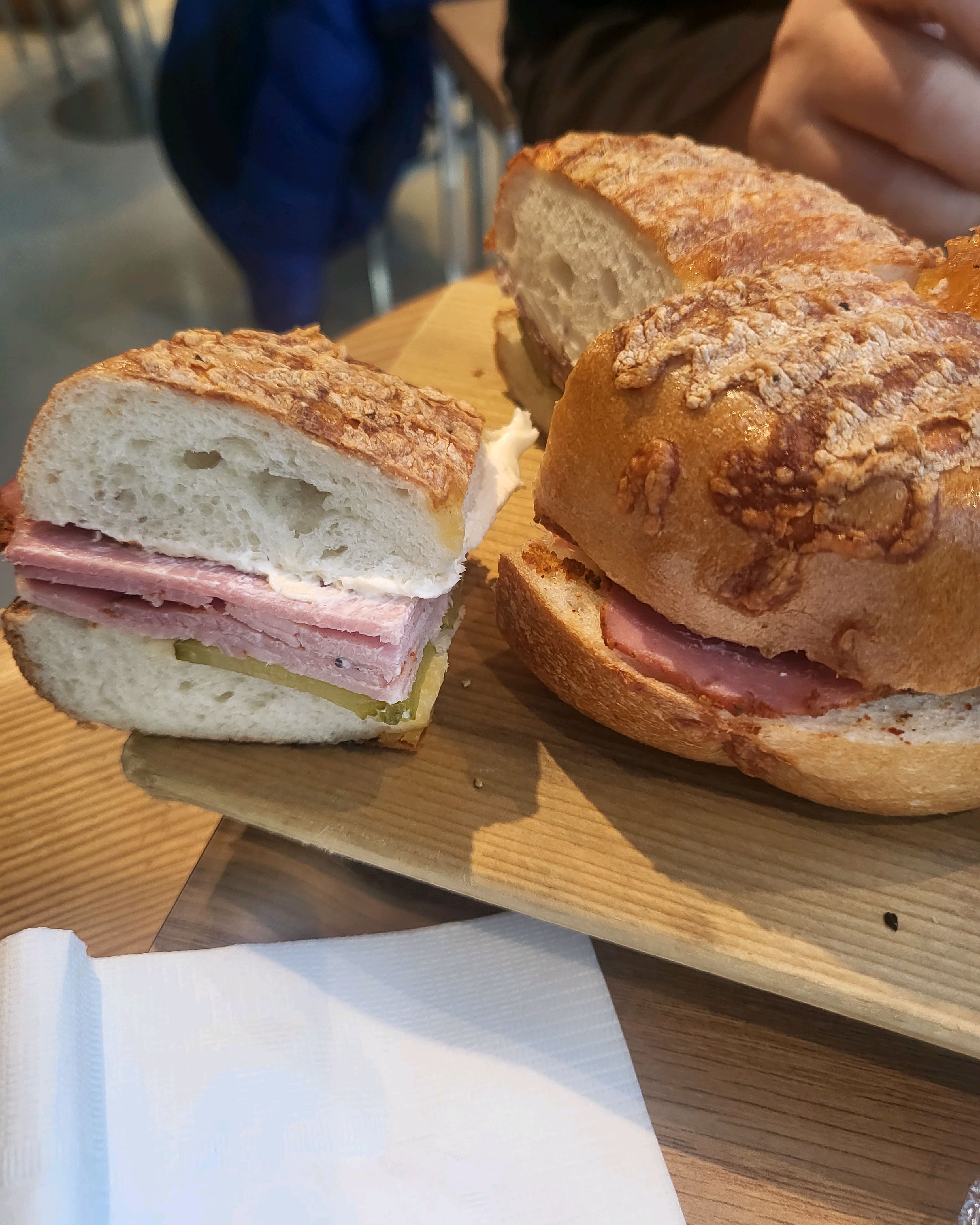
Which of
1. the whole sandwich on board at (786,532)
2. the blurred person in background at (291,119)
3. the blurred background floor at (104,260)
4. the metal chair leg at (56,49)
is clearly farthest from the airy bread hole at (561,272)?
the metal chair leg at (56,49)

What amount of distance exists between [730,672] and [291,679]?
0.71 metres

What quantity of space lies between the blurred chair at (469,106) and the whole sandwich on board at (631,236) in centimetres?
133

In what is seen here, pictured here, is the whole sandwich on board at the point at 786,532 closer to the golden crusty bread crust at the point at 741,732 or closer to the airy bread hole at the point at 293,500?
the golden crusty bread crust at the point at 741,732

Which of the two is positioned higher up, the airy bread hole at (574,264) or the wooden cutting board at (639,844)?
the airy bread hole at (574,264)

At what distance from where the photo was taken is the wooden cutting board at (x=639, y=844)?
4.11ft

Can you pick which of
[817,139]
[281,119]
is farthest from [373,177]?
[817,139]

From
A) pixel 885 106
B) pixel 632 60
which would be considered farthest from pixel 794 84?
pixel 632 60

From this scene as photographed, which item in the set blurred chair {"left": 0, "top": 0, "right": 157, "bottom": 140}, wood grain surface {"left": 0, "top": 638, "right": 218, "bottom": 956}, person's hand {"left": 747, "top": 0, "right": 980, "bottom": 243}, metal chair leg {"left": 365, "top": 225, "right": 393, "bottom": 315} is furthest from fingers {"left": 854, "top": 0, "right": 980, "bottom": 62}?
blurred chair {"left": 0, "top": 0, "right": 157, "bottom": 140}

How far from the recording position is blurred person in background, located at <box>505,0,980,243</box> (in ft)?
5.90

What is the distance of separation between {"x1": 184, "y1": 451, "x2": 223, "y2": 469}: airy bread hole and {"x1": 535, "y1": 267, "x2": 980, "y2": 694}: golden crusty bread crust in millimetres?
566

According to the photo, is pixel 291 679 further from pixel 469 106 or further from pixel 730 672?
pixel 469 106

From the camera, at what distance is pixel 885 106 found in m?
1.88

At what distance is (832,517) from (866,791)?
45cm

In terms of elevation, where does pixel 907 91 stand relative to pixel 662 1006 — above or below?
above
